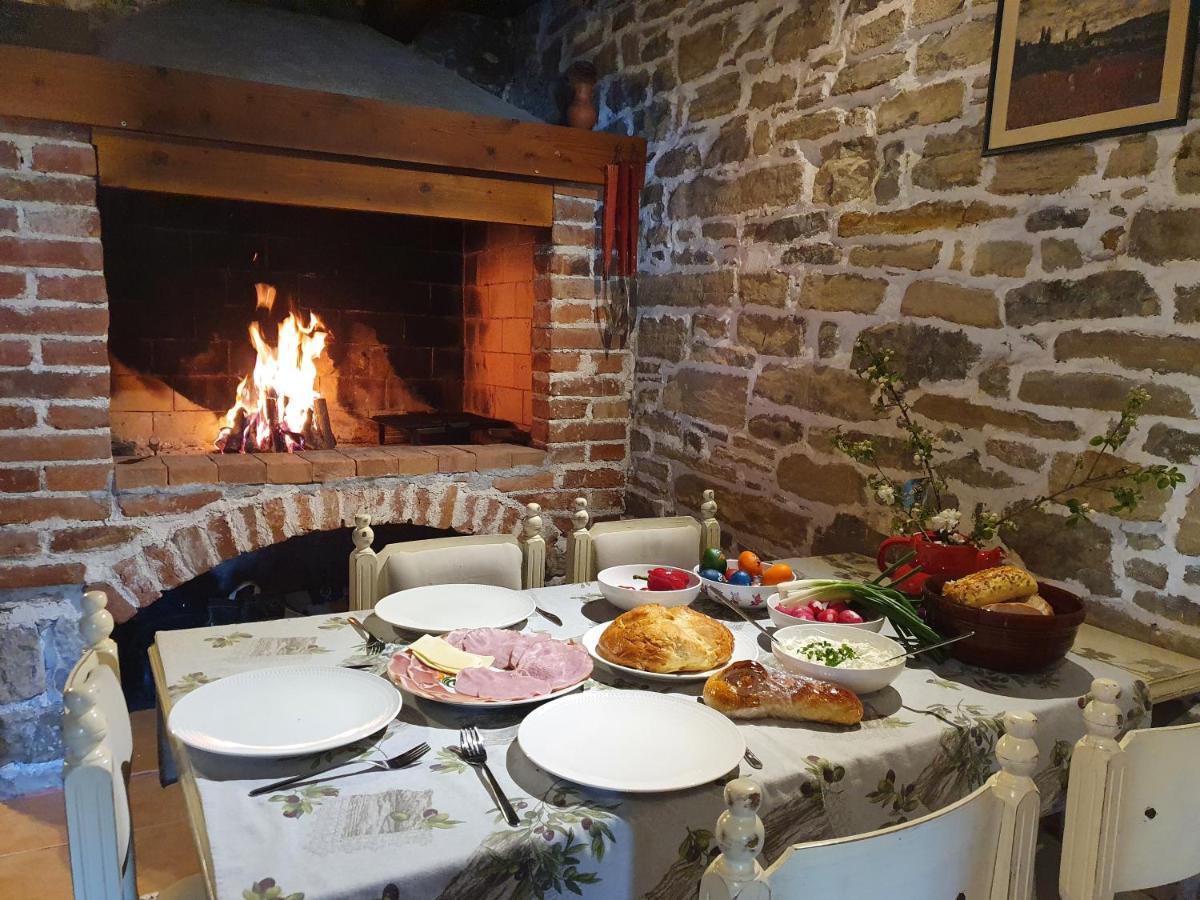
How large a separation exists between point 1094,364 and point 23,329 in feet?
8.51

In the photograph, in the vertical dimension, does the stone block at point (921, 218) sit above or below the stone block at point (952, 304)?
above

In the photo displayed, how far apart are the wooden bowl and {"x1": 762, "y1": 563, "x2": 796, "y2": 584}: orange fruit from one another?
354 mm

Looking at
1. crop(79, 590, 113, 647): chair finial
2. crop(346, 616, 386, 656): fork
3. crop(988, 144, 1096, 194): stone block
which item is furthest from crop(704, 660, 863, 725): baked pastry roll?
crop(988, 144, 1096, 194): stone block

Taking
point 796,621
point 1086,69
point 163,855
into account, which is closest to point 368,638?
point 796,621

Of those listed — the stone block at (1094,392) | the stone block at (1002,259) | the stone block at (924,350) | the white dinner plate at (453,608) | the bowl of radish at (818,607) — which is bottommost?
the white dinner plate at (453,608)

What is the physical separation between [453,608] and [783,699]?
2.34ft

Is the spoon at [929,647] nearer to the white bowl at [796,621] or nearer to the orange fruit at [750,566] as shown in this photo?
the white bowl at [796,621]

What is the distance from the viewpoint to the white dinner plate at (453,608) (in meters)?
1.65

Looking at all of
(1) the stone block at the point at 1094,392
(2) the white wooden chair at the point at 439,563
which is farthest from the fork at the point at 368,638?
(1) the stone block at the point at 1094,392

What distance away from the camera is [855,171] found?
2.33 metres

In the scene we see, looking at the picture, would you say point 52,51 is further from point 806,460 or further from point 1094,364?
point 1094,364

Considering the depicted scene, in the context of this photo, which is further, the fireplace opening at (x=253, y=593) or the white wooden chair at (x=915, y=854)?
the fireplace opening at (x=253, y=593)

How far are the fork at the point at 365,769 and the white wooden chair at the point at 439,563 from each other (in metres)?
0.81

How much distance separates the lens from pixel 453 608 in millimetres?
A: 1738
